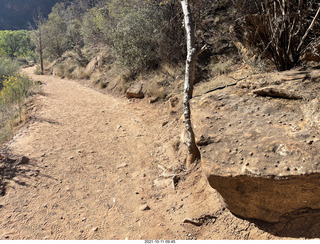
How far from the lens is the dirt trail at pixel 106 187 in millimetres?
3039

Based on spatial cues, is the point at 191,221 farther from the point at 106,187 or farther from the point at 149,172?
the point at 106,187

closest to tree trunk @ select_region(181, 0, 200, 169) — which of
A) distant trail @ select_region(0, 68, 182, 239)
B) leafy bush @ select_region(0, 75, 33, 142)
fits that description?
distant trail @ select_region(0, 68, 182, 239)

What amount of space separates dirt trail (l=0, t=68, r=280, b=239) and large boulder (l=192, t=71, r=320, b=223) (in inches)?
17.0

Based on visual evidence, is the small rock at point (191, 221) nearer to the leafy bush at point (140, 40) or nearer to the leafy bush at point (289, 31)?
the leafy bush at point (289, 31)

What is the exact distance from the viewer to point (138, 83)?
28.1 ft

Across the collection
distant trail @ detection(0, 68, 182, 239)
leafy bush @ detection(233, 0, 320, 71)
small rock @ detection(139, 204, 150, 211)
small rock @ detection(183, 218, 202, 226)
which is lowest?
distant trail @ detection(0, 68, 182, 239)

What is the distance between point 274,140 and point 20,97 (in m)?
8.29

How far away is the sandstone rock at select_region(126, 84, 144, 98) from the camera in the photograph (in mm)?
8133

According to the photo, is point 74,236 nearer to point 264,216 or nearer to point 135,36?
point 264,216

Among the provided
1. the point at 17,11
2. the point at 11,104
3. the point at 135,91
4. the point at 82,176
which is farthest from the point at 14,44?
the point at 17,11

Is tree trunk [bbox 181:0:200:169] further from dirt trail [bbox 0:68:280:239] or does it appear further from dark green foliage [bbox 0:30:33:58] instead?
dark green foliage [bbox 0:30:33:58]

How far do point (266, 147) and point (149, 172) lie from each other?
2.51m

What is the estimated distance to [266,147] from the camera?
7.41 feet
